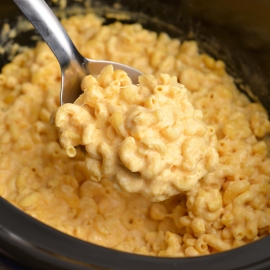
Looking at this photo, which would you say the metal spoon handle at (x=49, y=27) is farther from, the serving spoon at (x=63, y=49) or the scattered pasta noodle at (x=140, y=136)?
the scattered pasta noodle at (x=140, y=136)

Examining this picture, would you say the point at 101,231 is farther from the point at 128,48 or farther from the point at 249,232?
the point at 128,48

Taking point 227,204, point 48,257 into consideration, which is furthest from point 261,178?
point 48,257

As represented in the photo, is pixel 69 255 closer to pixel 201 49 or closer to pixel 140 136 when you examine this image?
pixel 140 136

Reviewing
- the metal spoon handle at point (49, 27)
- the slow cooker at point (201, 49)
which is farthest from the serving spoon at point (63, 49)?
the slow cooker at point (201, 49)

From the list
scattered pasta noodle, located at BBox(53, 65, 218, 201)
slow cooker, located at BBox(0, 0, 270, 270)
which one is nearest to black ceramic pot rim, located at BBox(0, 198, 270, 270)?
slow cooker, located at BBox(0, 0, 270, 270)

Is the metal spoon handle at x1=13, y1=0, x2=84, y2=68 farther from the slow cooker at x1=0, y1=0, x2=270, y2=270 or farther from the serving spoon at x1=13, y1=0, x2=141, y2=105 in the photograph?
the slow cooker at x1=0, y1=0, x2=270, y2=270

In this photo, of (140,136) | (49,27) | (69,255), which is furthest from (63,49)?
(69,255)
